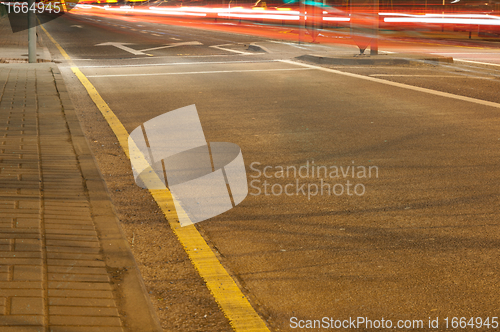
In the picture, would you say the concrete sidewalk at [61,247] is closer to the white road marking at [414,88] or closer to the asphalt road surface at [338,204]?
the asphalt road surface at [338,204]

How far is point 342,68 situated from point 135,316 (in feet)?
43.4

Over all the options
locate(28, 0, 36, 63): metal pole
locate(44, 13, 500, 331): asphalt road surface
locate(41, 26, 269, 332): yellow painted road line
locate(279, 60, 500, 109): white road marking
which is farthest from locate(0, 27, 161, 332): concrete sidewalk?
locate(28, 0, 36, 63): metal pole

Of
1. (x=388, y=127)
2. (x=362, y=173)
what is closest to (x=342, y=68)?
(x=388, y=127)

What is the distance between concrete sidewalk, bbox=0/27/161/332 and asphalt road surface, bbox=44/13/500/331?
208 mm

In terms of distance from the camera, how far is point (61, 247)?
4.02 metres

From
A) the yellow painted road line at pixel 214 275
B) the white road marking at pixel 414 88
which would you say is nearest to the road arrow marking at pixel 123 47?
the white road marking at pixel 414 88

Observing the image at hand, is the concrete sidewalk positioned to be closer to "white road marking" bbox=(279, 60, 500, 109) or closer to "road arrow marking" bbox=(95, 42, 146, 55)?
"white road marking" bbox=(279, 60, 500, 109)

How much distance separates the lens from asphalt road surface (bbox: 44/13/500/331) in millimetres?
3588

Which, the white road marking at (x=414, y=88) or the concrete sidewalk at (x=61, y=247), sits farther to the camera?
the white road marking at (x=414, y=88)

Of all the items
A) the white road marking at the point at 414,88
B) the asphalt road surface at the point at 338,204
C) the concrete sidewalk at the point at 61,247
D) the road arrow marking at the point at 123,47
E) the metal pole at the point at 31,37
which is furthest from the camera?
the road arrow marking at the point at 123,47

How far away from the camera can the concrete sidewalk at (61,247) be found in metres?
3.17

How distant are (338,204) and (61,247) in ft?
7.87

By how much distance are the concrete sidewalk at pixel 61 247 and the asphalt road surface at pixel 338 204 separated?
208 mm

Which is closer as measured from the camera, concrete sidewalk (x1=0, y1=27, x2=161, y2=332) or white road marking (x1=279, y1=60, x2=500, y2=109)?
concrete sidewalk (x1=0, y1=27, x2=161, y2=332)
